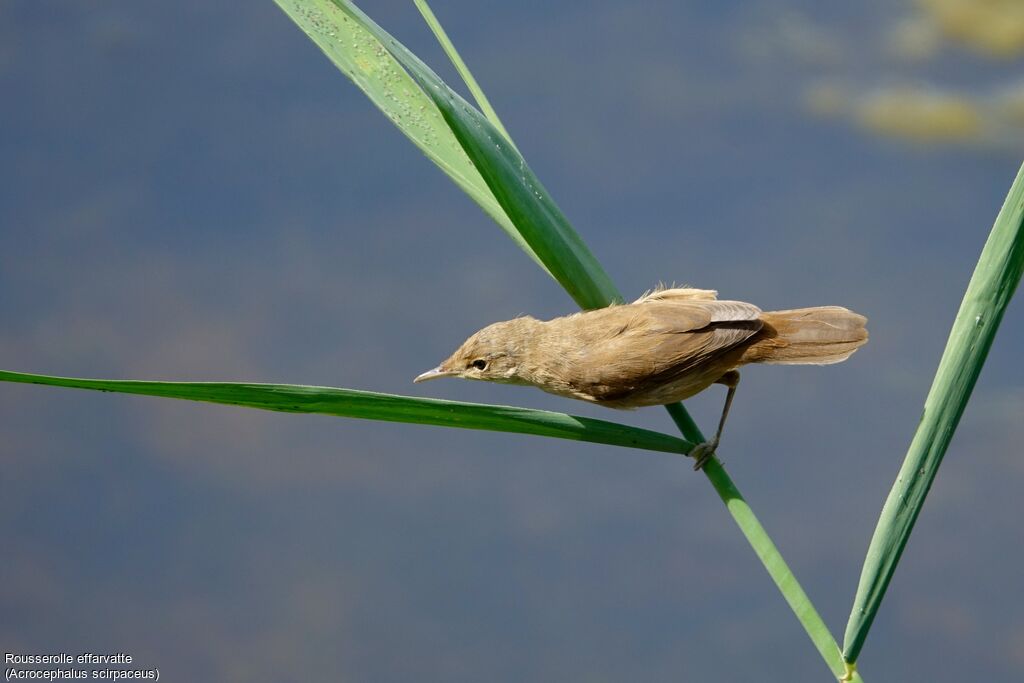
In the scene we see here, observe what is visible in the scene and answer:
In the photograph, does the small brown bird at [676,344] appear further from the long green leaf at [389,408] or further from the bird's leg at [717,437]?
the long green leaf at [389,408]

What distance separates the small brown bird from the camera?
2471 mm

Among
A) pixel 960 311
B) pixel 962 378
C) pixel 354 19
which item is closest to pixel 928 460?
pixel 962 378

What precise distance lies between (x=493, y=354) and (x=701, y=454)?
78 cm

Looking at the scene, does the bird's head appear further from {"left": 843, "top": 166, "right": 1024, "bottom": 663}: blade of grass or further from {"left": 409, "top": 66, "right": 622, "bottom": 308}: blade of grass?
{"left": 843, "top": 166, "right": 1024, "bottom": 663}: blade of grass

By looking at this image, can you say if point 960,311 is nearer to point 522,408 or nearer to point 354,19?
point 522,408

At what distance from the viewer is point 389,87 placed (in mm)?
2189

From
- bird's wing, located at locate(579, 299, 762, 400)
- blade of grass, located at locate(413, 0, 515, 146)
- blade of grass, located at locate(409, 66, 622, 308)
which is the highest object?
blade of grass, located at locate(413, 0, 515, 146)

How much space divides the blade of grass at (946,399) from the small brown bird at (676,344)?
751 millimetres

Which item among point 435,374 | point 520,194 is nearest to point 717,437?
point 435,374

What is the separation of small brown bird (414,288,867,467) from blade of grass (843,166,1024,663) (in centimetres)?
75

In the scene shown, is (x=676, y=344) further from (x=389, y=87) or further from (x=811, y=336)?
(x=389, y=87)

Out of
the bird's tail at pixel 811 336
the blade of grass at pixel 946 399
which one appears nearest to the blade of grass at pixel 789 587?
the blade of grass at pixel 946 399

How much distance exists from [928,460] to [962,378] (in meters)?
0.15

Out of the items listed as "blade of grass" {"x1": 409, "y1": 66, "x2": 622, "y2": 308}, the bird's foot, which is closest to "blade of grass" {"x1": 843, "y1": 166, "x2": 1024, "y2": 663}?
the bird's foot
